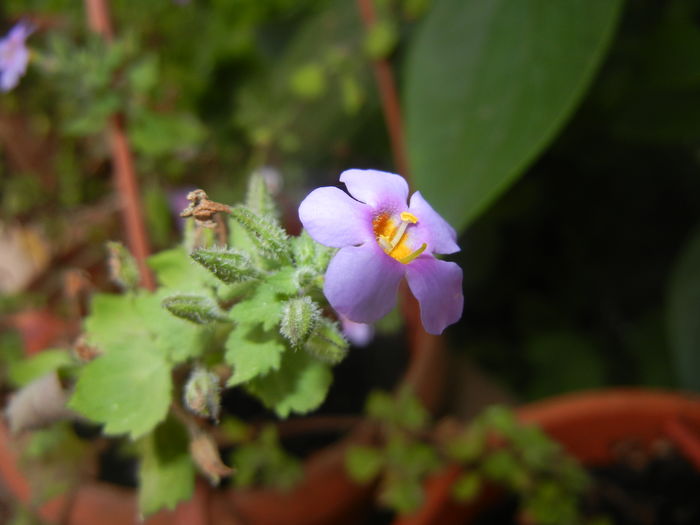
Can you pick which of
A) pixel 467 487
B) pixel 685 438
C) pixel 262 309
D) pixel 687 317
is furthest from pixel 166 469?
pixel 687 317

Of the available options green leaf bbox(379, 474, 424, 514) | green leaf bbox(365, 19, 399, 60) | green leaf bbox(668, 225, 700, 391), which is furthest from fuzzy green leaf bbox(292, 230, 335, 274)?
green leaf bbox(668, 225, 700, 391)

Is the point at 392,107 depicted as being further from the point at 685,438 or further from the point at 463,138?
the point at 685,438

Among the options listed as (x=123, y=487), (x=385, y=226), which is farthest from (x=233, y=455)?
(x=385, y=226)

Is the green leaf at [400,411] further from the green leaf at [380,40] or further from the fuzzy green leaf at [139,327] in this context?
the green leaf at [380,40]

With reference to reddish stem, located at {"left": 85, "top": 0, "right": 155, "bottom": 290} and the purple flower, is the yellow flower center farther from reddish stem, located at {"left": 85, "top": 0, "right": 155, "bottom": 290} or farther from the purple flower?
reddish stem, located at {"left": 85, "top": 0, "right": 155, "bottom": 290}

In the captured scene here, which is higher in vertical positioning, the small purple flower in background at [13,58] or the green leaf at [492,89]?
the small purple flower in background at [13,58]

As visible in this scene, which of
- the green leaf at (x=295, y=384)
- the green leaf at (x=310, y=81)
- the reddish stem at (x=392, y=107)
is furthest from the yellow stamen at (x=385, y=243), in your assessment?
the green leaf at (x=310, y=81)
